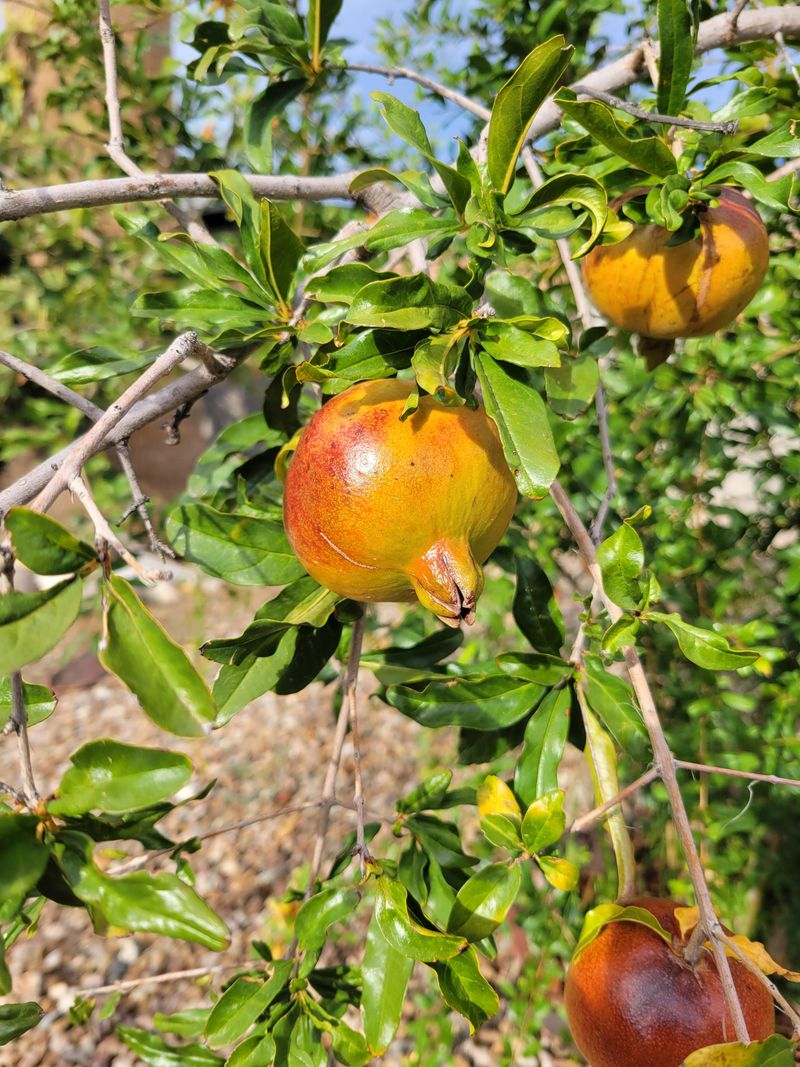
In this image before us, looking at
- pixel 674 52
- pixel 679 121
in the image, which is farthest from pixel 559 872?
pixel 674 52

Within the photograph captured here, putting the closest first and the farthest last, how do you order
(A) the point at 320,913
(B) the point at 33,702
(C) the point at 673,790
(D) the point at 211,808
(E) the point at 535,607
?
(C) the point at 673,790
(B) the point at 33,702
(A) the point at 320,913
(E) the point at 535,607
(D) the point at 211,808

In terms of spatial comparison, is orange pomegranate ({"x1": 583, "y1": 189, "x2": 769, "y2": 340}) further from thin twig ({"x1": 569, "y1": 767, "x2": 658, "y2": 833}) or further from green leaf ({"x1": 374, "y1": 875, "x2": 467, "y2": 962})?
green leaf ({"x1": 374, "y1": 875, "x2": 467, "y2": 962})

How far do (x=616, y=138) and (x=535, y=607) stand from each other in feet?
1.69

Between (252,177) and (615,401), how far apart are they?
3.09 feet

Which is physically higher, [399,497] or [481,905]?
[399,497]

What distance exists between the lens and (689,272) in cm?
78

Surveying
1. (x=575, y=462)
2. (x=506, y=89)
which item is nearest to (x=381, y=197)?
(x=506, y=89)

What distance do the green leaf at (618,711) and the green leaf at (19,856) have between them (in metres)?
0.53

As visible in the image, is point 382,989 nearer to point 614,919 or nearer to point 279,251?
point 614,919

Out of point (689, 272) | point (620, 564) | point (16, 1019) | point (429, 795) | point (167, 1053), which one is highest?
point (689, 272)

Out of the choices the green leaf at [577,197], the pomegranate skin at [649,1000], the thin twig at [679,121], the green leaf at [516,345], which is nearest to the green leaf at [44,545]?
the green leaf at [516,345]

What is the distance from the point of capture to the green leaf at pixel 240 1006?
706 mm

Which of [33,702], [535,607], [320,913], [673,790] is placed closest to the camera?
[673,790]

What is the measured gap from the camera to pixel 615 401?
1541 mm
